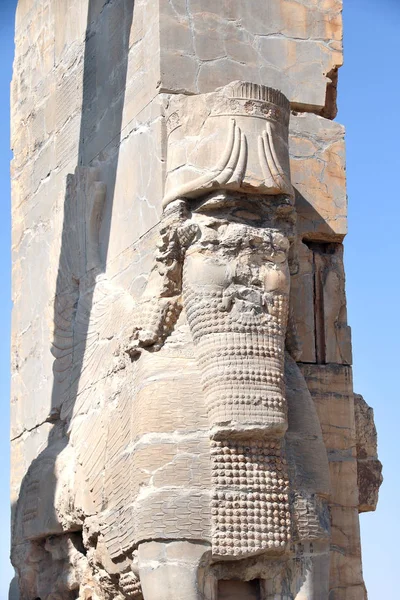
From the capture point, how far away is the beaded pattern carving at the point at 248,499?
743 centimetres

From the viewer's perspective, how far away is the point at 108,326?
28.5 feet

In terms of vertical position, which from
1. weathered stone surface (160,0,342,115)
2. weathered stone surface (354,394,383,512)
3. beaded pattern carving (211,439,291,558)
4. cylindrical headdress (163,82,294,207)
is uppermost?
weathered stone surface (160,0,342,115)

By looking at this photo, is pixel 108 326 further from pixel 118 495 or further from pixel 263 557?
pixel 263 557

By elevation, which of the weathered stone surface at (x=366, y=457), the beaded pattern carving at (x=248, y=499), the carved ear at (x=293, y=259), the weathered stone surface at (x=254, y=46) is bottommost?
the beaded pattern carving at (x=248, y=499)

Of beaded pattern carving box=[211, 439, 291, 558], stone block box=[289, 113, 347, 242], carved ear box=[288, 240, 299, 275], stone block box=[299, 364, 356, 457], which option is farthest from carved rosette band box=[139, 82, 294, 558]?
stone block box=[299, 364, 356, 457]

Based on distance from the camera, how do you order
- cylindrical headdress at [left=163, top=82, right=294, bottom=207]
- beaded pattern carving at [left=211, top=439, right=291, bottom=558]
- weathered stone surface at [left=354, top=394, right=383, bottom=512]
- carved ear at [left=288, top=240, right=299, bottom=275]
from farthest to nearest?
1. weathered stone surface at [left=354, top=394, right=383, bottom=512]
2. carved ear at [left=288, top=240, right=299, bottom=275]
3. cylindrical headdress at [left=163, top=82, right=294, bottom=207]
4. beaded pattern carving at [left=211, top=439, right=291, bottom=558]

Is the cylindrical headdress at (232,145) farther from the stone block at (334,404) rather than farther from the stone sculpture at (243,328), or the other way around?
the stone block at (334,404)

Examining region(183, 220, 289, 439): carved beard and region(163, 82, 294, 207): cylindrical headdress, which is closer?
region(183, 220, 289, 439): carved beard

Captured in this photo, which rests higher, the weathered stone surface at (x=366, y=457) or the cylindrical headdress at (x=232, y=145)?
the cylindrical headdress at (x=232, y=145)

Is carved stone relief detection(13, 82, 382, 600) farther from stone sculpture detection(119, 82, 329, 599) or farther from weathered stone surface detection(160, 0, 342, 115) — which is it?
weathered stone surface detection(160, 0, 342, 115)

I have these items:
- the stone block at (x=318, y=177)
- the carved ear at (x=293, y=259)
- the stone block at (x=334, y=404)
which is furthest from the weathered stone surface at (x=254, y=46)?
the stone block at (x=334, y=404)

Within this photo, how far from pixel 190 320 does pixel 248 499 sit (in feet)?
3.21

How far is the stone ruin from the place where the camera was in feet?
24.8

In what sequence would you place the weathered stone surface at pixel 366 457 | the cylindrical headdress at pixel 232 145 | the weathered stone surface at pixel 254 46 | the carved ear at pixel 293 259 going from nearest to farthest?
the cylindrical headdress at pixel 232 145
the carved ear at pixel 293 259
the weathered stone surface at pixel 254 46
the weathered stone surface at pixel 366 457
